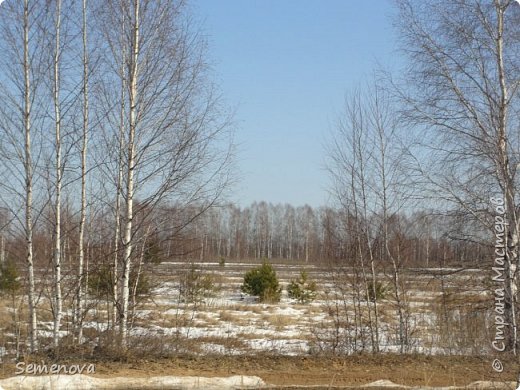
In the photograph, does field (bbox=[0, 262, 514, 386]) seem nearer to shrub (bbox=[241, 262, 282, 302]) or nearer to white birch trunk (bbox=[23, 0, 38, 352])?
white birch trunk (bbox=[23, 0, 38, 352])

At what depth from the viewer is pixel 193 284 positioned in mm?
13453

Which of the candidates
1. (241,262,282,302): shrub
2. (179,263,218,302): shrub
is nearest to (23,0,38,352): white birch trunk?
(179,263,218,302): shrub

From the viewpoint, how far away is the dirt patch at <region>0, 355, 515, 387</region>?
800 cm

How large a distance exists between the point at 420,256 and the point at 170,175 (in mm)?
6253

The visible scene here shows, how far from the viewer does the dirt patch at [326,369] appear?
8000 millimetres

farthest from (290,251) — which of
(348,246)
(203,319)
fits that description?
(348,246)

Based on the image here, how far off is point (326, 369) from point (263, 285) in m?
12.6

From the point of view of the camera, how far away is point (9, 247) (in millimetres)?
10344

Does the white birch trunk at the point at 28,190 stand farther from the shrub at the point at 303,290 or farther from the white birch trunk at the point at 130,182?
the shrub at the point at 303,290

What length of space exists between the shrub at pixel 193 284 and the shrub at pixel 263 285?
2598 mm

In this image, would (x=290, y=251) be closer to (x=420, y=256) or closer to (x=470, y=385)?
(x=420, y=256)

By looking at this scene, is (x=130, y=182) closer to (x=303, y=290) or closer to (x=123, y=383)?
(x=123, y=383)

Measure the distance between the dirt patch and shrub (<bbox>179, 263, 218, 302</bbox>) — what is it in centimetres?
237

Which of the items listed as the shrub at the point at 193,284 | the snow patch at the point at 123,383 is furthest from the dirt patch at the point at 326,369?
the shrub at the point at 193,284
